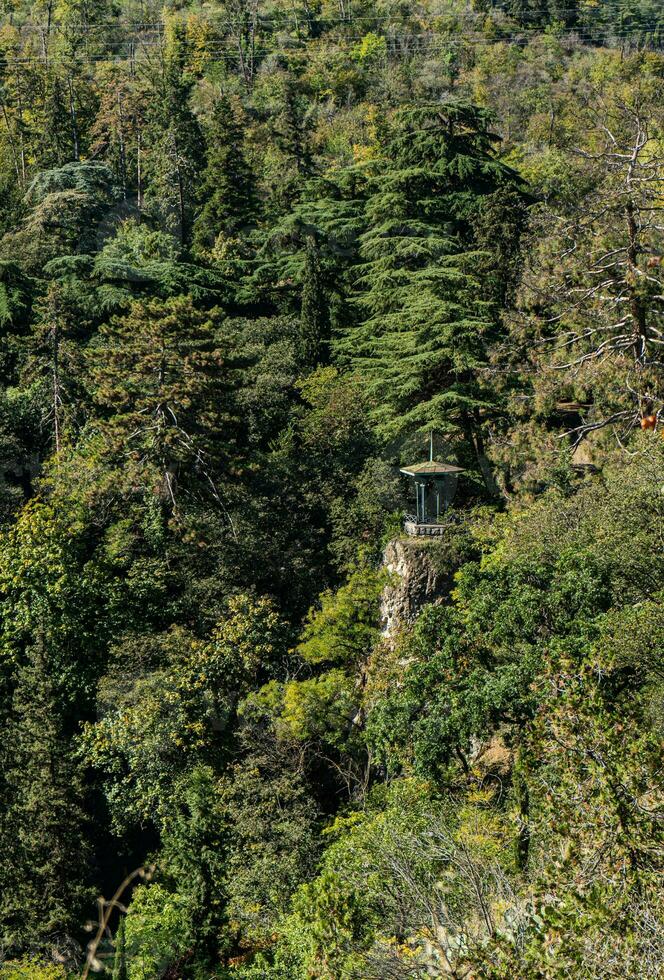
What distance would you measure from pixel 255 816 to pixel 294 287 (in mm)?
23745

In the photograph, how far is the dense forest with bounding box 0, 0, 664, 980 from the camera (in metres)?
13.1

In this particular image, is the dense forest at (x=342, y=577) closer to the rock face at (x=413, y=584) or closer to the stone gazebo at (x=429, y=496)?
the rock face at (x=413, y=584)

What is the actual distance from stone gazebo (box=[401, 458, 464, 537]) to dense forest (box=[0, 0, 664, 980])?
1.85 feet

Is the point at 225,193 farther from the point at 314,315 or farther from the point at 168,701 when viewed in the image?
the point at 168,701

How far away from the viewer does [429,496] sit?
30.7 metres

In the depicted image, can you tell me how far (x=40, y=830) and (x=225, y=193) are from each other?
31602 mm

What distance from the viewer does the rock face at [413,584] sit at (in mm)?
28266

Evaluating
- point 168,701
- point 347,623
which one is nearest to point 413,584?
point 347,623

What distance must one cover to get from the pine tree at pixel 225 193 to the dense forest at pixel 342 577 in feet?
0.74

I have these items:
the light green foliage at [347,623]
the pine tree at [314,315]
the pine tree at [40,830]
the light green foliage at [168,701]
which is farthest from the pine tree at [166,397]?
the pine tree at [314,315]

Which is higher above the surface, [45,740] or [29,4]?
[29,4]

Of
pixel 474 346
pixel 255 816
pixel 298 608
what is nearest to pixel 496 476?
pixel 474 346

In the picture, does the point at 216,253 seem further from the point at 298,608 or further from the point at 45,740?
the point at 45,740

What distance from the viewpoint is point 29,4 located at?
9781cm
